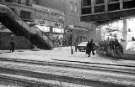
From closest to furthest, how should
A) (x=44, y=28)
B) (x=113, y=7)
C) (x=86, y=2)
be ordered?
(x=113, y=7), (x=86, y=2), (x=44, y=28)

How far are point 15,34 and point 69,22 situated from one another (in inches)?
1092

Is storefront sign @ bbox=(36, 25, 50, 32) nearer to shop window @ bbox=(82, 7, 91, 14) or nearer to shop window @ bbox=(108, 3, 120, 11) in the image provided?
shop window @ bbox=(82, 7, 91, 14)

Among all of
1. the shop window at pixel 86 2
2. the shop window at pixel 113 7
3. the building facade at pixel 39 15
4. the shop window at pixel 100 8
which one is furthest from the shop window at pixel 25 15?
the shop window at pixel 113 7

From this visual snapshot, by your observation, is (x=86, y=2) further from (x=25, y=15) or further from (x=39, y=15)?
(x=39, y=15)

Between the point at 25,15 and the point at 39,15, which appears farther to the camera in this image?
the point at 39,15

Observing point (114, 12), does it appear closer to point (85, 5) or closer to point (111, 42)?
point (111, 42)

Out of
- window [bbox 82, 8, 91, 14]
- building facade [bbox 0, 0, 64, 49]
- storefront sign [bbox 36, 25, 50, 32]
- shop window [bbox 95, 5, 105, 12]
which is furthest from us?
storefront sign [bbox 36, 25, 50, 32]

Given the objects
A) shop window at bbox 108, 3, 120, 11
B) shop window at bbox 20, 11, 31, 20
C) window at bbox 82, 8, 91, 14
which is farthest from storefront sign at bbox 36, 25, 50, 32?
shop window at bbox 108, 3, 120, 11

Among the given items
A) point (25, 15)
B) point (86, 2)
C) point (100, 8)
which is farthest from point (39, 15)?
point (100, 8)

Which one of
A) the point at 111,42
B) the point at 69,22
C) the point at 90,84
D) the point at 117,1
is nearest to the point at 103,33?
the point at 111,42

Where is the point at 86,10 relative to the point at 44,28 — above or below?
above

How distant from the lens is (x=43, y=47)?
29.9 meters

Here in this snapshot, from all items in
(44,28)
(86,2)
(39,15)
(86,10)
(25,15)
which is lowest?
(44,28)

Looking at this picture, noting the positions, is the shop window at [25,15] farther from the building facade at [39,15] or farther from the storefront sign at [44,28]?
the storefront sign at [44,28]
